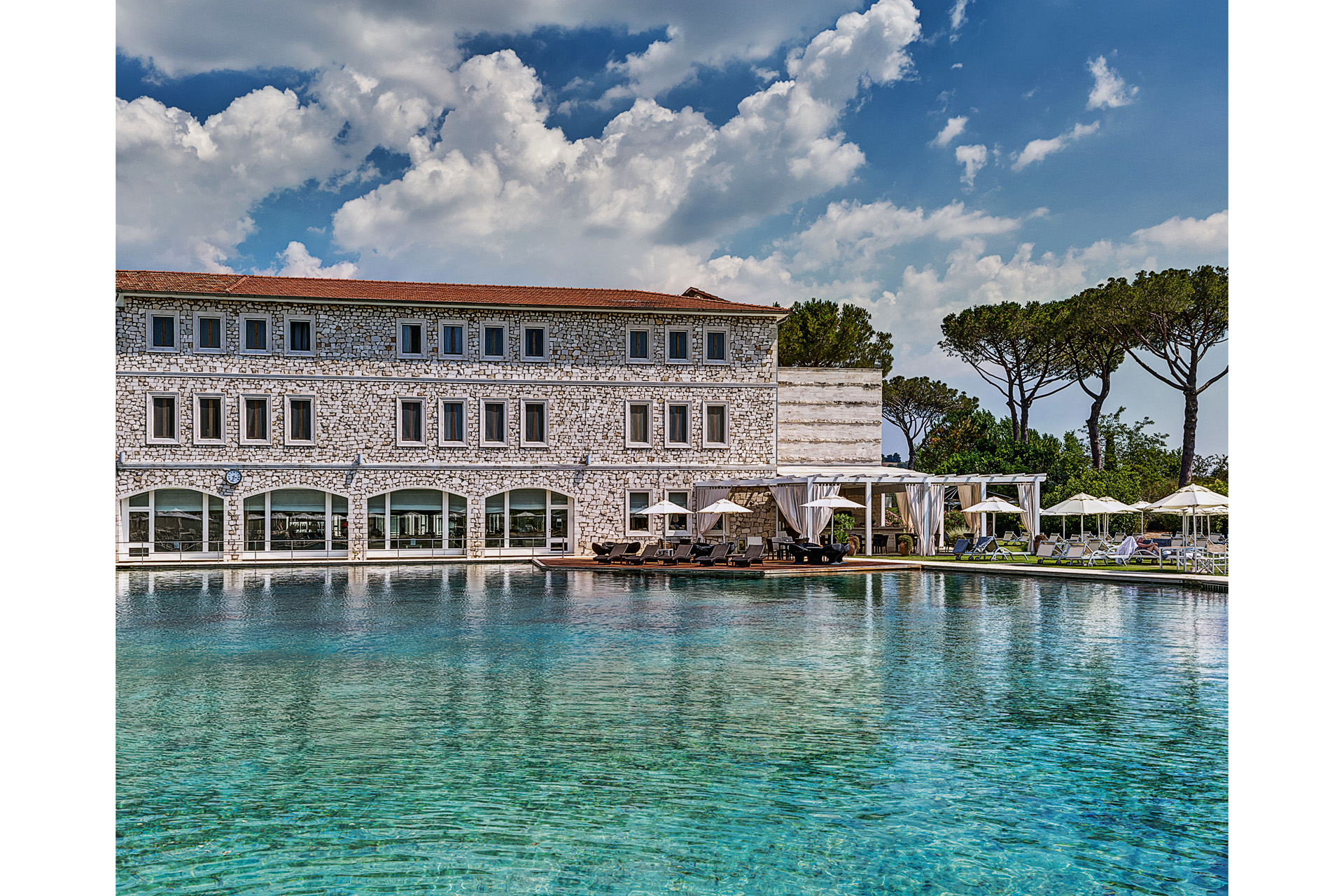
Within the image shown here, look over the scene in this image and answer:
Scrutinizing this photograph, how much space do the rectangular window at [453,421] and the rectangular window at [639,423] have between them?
16.9ft

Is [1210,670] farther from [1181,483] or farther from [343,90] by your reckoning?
[1181,483]

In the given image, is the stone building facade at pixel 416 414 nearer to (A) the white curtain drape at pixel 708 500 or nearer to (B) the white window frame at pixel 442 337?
(B) the white window frame at pixel 442 337

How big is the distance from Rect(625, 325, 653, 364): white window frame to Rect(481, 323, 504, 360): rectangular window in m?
3.88

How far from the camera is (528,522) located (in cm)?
2817

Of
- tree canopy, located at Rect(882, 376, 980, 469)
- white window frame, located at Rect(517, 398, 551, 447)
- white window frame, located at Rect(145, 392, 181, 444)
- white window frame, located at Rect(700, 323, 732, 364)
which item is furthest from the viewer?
tree canopy, located at Rect(882, 376, 980, 469)

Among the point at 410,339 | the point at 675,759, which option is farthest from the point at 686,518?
the point at 675,759

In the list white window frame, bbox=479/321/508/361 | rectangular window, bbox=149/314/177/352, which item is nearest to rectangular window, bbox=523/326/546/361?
white window frame, bbox=479/321/508/361

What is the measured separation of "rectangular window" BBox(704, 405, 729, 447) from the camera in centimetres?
2903

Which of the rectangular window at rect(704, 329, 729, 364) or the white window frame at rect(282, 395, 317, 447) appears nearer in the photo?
the white window frame at rect(282, 395, 317, 447)

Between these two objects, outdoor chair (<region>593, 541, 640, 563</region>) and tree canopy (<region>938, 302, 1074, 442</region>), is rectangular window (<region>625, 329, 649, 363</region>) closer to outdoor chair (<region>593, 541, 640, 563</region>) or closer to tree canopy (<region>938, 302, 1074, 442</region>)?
outdoor chair (<region>593, 541, 640, 563</region>)

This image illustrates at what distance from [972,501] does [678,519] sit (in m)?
9.30

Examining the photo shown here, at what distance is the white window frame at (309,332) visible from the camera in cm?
2677

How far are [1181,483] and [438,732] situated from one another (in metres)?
33.0
